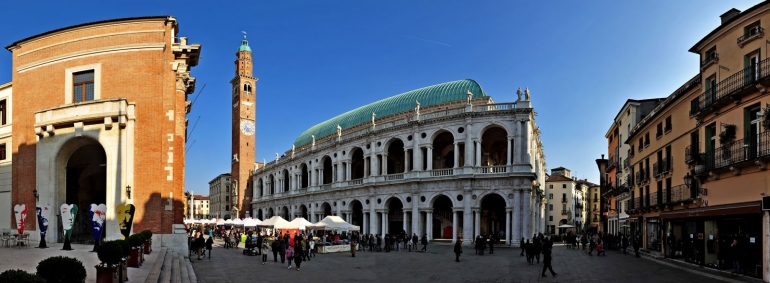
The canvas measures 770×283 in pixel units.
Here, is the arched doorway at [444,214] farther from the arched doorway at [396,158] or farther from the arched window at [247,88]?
the arched window at [247,88]

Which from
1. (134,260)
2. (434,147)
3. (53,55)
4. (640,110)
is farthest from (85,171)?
(640,110)

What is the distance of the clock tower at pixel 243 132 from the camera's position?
298 feet

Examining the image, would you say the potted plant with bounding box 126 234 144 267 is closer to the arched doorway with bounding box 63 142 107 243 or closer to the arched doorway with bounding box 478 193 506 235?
the arched doorway with bounding box 63 142 107 243

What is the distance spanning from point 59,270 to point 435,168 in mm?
47612

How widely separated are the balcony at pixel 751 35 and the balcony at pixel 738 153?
11.6ft

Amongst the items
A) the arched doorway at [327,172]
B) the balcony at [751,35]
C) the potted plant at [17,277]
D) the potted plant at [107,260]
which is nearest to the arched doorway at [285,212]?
the arched doorway at [327,172]

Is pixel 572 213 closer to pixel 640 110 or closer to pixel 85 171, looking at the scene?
pixel 640 110

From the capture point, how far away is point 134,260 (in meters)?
14.9

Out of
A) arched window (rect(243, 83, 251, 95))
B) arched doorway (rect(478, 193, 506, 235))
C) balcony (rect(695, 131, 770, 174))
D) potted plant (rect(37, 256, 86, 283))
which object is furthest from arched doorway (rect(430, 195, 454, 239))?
arched window (rect(243, 83, 251, 95))

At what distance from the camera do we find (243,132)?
91.4m

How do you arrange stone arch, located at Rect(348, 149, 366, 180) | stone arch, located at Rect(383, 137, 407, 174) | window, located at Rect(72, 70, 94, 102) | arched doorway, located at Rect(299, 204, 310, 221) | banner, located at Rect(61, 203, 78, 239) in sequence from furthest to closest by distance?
arched doorway, located at Rect(299, 204, 310, 221) < stone arch, located at Rect(348, 149, 366, 180) < stone arch, located at Rect(383, 137, 407, 174) < window, located at Rect(72, 70, 94, 102) < banner, located at Rect(61, 203, 78, 239)

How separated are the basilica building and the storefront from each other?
51.6 ft

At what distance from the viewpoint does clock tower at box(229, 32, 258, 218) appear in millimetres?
90875

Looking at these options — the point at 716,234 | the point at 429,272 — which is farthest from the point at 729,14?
the point at 429,272
